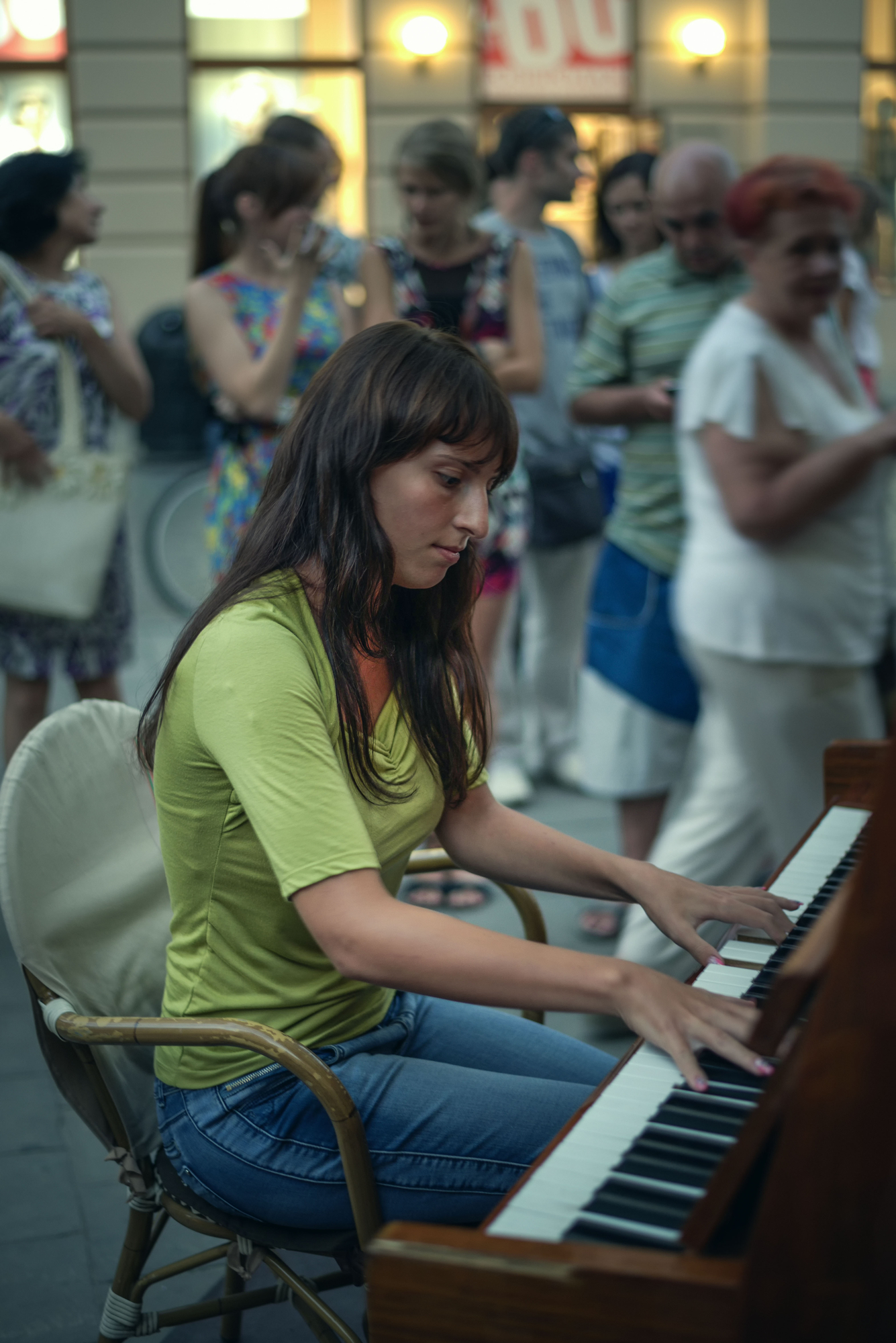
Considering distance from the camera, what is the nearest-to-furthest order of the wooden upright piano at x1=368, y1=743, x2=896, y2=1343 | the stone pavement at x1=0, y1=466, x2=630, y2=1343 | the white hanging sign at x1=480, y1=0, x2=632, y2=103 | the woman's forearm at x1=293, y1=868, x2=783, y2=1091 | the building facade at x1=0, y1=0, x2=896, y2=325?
the wooden upright piano at x1=368, y1=743, x2=896, y2=1343 < the woman's forearm at x1=293, y1=868, x2=783, y2=1091 < the stone pavement at x1=0, y1=466, x2=630, y2=1343 < the building facade at x1=0, y1=0, x2=896, y2=325 < the white hanging sign at x1=480, y1=0, x2=632, y2=103

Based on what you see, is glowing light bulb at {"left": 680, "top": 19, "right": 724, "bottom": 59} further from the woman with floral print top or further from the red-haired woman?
the red-haired woman

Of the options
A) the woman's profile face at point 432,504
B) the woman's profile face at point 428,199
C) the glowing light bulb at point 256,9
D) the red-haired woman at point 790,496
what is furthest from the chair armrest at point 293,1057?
the glowing light bulb at point 256,9

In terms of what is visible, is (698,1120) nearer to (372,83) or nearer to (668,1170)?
(668,1170)

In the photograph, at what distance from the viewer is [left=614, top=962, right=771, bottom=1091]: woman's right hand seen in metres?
1.29

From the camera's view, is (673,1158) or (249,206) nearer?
(673,1158)

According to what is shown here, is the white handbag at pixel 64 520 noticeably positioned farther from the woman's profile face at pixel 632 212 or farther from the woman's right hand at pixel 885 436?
the woman's profile face at pixel 632 212

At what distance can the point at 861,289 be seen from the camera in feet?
14.2

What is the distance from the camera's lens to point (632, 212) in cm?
527

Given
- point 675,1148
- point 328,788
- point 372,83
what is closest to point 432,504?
point 328,788

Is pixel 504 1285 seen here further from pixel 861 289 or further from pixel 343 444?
pixel 861 289

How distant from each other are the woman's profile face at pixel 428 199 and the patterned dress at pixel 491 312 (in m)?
0.11

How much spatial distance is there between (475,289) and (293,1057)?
2.92m

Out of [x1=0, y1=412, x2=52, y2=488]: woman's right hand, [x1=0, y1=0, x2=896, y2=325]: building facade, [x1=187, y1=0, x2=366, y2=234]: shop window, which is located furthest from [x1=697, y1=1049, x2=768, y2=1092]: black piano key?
[x1=187, y1=0, x2=366, y2=234]: shop window

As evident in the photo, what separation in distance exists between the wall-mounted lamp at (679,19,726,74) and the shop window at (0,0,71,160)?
529cm
